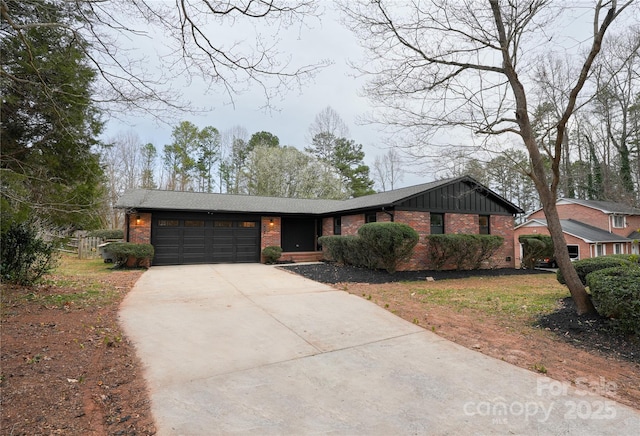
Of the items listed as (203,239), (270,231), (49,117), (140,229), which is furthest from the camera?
(270,231)

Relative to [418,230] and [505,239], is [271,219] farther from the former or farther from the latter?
[505,239]

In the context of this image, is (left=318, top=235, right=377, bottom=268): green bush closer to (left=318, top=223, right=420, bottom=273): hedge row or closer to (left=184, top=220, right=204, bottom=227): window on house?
(left=318, top=223, right=420, bottom=273): hedge row

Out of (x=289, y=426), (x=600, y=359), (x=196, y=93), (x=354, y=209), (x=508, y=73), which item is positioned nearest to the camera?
(x=289, y=426)

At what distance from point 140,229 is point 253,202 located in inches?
213

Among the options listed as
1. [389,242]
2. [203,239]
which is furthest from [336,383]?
[203,239]

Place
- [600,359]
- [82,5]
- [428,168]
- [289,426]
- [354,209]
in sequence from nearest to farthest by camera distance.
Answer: [289,426], [600,359], [82,5], [428,168], [354,209]

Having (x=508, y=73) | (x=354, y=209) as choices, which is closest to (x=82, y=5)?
(x=508, y=73)

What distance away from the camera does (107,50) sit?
417cm

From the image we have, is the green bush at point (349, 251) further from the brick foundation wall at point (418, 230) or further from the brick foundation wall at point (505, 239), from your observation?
the brick foundation wall at point (505, 239)

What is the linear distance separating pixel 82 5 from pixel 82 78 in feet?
4.66

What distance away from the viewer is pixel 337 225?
50.0 ft

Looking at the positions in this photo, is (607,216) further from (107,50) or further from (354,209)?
(107,50)

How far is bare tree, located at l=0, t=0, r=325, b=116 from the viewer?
3834 mm

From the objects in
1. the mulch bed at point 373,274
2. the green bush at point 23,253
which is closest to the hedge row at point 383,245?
the mulch bed at point 373,274
